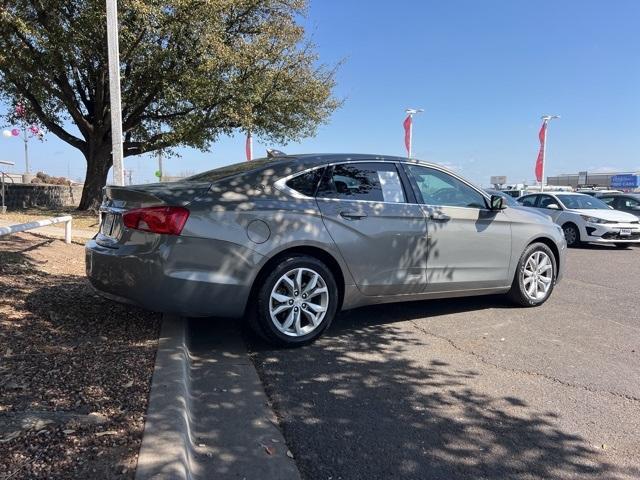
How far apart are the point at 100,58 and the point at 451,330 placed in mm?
13582

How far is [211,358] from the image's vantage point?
14.2 ft

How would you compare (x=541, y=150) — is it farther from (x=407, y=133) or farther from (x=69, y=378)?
(x=69, y=378)

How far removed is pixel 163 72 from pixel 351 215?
1213cm

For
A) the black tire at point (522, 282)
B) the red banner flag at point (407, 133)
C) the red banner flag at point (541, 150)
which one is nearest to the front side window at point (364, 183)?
the black tire at point (522, 282)

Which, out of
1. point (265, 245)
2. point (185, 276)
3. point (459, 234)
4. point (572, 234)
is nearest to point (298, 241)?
point (265, 245)

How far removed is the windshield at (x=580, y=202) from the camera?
14.6 meters

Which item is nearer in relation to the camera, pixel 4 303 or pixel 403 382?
pixel 403 382

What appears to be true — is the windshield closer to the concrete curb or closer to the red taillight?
the concrete curb

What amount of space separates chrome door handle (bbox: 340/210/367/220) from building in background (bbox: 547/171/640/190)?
185 ft

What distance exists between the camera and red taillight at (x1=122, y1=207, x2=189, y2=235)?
409 cm

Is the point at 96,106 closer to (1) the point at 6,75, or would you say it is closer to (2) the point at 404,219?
(1) the point at 6,75

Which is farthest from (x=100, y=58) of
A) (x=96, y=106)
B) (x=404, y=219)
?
(x=404, y=219)

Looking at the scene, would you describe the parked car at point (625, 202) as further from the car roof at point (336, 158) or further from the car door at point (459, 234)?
the car roof at point (336, 158)

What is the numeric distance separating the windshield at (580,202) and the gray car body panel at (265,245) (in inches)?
406
